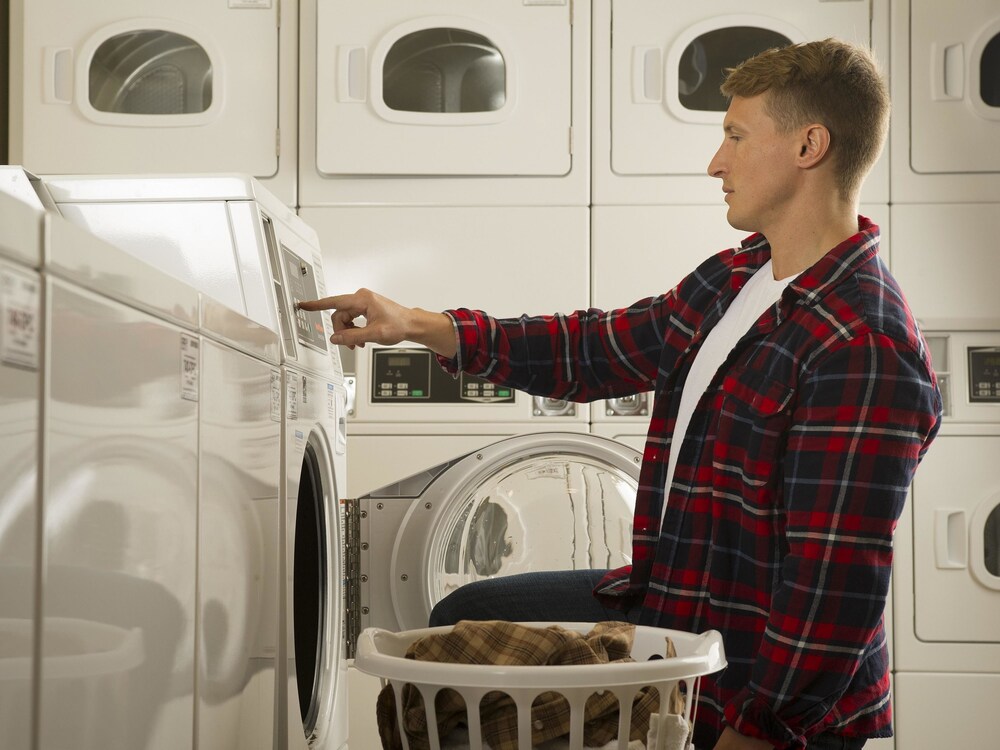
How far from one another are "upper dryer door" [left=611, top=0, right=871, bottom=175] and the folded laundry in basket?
5.34 ft

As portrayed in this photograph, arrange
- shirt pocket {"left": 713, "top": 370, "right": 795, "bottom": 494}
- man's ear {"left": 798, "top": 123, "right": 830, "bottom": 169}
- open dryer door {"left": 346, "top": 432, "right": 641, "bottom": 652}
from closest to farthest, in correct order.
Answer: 1. shirt pocket {"left": 713, "top": 370, "right": 795, "bottom": 494}
2. man's ear {"left": 798, "top": 123, "right": 830, "bottom": 169}
3. open dryer door {"left": 346, "top": 432, "right": 641, "bottom": 652}

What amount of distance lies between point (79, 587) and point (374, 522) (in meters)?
1.45

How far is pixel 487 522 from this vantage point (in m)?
2.17

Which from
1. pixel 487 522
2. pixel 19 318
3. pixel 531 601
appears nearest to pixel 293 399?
pixel 531 601

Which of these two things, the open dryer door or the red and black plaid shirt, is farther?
the open dryer door

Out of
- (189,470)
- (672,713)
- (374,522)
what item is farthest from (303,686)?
(672,713)

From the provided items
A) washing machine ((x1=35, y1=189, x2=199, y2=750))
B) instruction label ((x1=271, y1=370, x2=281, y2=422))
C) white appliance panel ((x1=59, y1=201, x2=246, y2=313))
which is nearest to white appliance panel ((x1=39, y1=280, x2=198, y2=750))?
washing machine ((x1=35, y1=189, x2=199, y2=750))

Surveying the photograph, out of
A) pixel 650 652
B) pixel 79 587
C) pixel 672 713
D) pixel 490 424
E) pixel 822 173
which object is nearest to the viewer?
pixel 79 587

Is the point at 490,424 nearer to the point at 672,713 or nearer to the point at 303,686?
the point at 303,686

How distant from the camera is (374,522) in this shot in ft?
7.00

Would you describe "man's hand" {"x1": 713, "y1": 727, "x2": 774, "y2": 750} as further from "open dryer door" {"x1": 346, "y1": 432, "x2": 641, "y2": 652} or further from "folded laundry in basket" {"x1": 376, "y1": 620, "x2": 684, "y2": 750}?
"open dryer door" {"x1": 346, "y1": 432, "x2": 641, "y2": 652}

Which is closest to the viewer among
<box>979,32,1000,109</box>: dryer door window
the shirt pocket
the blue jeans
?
the shirt pocket

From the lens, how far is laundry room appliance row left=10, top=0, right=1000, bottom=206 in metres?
2.32

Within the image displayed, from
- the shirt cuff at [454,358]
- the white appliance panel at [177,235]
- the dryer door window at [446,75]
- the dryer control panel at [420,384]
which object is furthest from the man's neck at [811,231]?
the dryer door window at [446,75]
